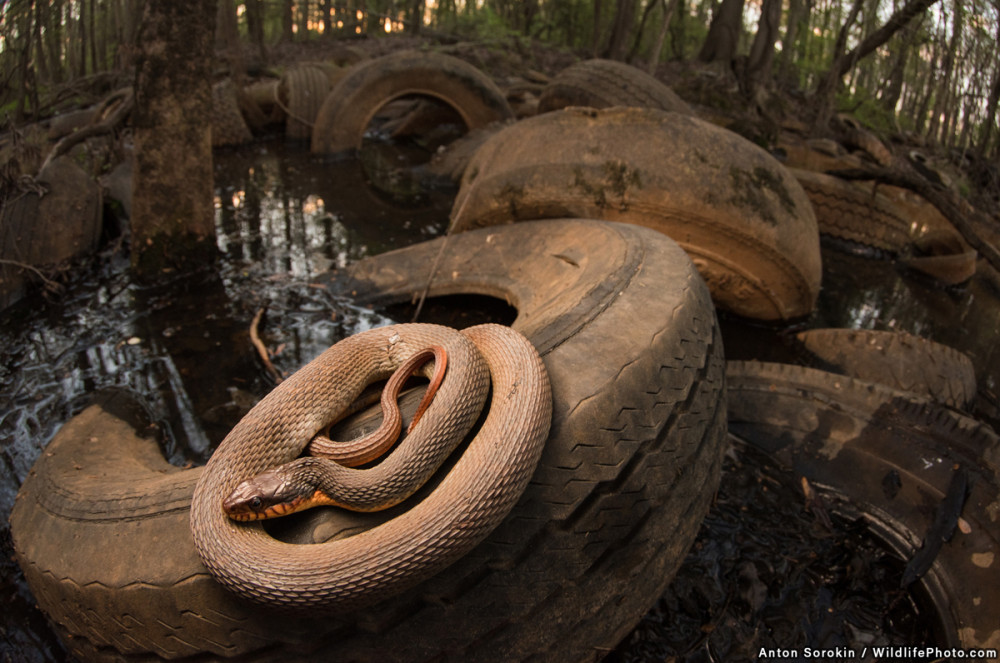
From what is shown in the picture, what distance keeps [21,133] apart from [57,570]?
4089mm

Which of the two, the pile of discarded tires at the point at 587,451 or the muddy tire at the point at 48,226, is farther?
the muddy tire at the point at 48,226

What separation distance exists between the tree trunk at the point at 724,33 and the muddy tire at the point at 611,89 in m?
7.51

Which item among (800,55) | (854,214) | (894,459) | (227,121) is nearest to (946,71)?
(854,214)

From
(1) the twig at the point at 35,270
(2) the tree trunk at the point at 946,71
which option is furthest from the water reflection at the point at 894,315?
(1) the twig at the point at 35,270

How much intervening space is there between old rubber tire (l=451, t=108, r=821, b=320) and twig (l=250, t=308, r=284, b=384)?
160 cm

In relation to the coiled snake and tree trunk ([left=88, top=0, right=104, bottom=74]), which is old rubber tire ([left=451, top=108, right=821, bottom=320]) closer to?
the coiled snake

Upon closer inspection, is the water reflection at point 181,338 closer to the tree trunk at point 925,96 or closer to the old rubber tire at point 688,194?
the old rubber tire at point 688,194

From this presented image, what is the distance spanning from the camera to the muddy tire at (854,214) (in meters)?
5.12

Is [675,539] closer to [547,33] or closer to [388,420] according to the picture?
[388,420]

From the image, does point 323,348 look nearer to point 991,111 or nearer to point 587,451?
point 587,451

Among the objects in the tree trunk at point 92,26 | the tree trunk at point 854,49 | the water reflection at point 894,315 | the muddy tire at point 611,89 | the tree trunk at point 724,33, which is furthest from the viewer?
the tree trunk at point 724,33

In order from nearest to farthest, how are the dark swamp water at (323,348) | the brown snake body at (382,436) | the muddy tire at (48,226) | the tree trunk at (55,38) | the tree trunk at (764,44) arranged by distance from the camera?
1. the brown snake body at (382,436)
2. the dark swamp water at (323,348)
3. the muddy tire at (48,226)
4. the tree trunk at (55,38)
5. the tree trunk at (764,44)

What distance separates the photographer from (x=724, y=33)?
1273 centimetres

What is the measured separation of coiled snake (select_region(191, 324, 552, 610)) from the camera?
1.25 metres
